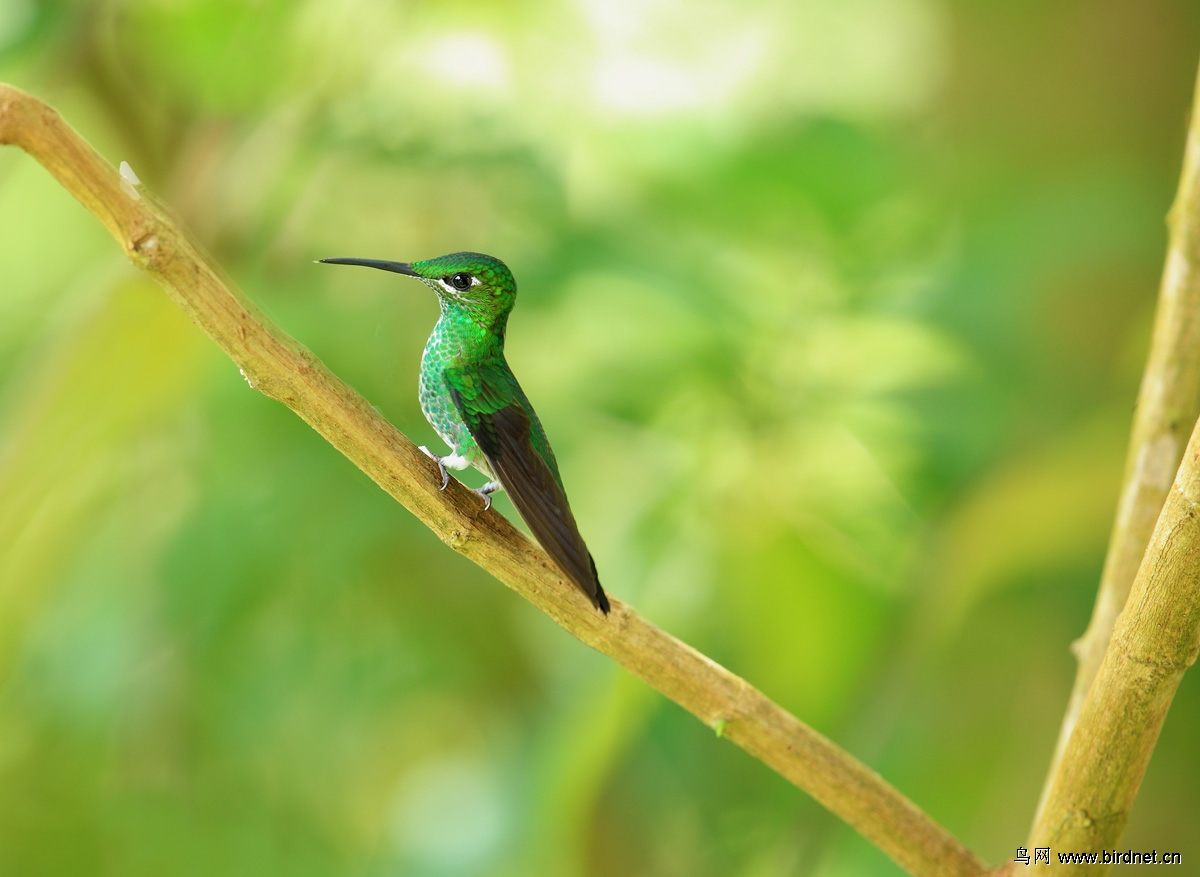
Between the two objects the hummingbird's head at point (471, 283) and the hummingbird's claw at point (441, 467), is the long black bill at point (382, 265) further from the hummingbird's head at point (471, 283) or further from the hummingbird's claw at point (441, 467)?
the hummingbird's claw at point (441, 467)

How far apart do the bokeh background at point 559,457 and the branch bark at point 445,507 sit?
1.35 feet

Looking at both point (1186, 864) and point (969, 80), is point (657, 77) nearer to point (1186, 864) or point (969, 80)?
point (969, 80)

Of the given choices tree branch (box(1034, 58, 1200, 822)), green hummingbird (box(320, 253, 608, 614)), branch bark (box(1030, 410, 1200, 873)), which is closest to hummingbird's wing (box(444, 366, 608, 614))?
green hummingbird (box(320, 253, 608, 614))

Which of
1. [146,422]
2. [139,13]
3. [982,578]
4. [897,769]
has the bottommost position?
[146,422]

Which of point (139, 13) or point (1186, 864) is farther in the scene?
point (139, 13)

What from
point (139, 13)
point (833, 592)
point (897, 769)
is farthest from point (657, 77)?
point (897, 769)

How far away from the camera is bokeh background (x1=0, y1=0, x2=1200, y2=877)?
1.47m

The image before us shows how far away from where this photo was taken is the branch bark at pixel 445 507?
616 millimetres

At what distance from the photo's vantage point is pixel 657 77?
1.97m

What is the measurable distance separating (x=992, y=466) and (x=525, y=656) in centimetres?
78

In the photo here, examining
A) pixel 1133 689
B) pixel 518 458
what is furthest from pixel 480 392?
pixel 1133 689

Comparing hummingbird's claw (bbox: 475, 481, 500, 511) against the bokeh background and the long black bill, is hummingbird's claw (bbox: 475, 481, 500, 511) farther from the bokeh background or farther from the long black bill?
the bokeh background

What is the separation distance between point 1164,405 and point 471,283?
2.06ft

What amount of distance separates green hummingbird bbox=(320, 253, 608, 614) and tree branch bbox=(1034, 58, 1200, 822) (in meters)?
0.51
